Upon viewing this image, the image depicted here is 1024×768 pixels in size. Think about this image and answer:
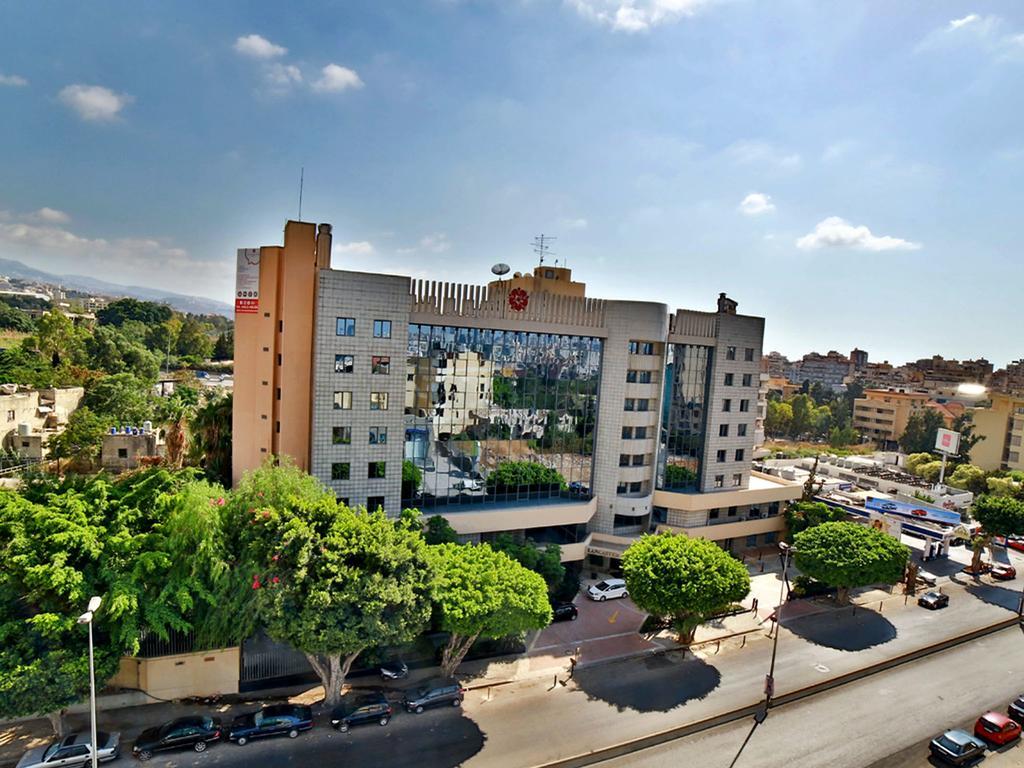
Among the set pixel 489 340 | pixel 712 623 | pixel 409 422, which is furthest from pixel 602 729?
pixel 489 340

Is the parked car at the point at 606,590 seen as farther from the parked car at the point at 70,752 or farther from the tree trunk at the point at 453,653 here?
the parked car at the point at 70,752

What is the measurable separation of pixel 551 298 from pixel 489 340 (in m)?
5.56

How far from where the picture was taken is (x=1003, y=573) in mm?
48844

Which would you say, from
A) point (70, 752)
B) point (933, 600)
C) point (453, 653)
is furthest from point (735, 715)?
point (70, 752)

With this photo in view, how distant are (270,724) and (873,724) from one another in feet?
90.7

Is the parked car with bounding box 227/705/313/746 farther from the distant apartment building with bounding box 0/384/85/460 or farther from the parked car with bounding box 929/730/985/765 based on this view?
the distant apartment building with bounding box 0/384/85/460

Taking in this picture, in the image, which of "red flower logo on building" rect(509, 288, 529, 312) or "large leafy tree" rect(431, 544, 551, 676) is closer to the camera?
"large leafy tree" rect(431, 544, 551, 676)

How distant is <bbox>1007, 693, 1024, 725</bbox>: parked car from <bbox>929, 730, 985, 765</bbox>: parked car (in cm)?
493

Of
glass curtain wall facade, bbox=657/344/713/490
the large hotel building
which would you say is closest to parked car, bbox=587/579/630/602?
the large hotel building

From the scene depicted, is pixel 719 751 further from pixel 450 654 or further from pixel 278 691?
pixel 278 691

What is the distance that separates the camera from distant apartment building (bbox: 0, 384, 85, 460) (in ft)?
184

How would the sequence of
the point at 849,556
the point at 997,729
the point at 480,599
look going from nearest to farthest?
the point at 480,599 → the point at 997,729 → the point at 849,556

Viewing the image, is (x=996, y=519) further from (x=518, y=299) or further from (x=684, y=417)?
(x=518, y=299)

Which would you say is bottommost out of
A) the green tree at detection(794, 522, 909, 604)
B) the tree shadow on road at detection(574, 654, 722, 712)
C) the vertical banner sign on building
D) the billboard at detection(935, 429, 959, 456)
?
the tree shadow on road at detection(574, 654, 722, 712)
